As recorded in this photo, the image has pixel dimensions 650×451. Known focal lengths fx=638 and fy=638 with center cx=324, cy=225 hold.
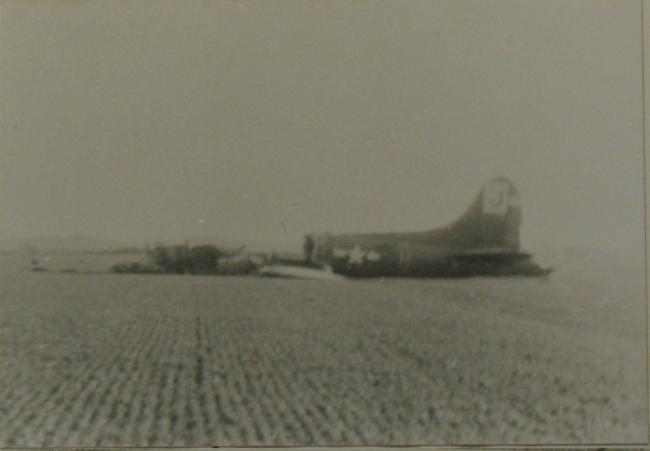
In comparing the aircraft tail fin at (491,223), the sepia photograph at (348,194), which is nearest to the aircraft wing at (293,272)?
the sepia photograph at (348,194)

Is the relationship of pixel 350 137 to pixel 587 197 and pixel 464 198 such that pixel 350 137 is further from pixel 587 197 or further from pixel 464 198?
pixel 587 197

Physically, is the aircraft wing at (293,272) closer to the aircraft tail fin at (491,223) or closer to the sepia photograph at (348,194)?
the sepia photograph at (348,194)

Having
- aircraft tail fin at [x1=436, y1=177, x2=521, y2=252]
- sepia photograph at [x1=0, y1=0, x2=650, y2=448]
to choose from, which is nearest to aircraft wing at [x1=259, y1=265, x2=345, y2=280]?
sepia photograph at [x1=0, y1=0, x2=650, y2=448]

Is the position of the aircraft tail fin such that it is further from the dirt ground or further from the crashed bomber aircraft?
the dirt ground

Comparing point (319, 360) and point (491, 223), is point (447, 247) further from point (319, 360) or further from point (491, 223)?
point (319, 360)

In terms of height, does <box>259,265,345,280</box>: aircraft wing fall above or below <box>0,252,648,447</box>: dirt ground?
above

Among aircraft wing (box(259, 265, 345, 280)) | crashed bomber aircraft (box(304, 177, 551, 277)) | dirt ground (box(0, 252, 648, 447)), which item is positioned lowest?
dirt ground (box(0, 252, 648, 447))
